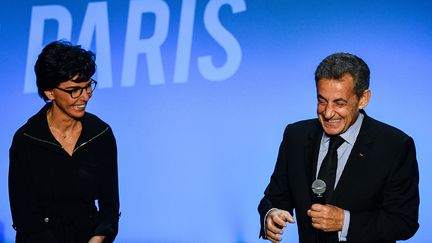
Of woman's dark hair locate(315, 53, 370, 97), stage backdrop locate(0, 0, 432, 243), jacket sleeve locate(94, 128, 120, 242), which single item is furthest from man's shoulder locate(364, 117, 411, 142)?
stage backdrop locate(0, 0, 432, 243)

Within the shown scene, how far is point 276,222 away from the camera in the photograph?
2.19m

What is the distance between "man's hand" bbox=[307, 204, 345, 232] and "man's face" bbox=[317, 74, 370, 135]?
0.28 m

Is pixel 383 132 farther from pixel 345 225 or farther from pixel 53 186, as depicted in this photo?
pixel 53 186

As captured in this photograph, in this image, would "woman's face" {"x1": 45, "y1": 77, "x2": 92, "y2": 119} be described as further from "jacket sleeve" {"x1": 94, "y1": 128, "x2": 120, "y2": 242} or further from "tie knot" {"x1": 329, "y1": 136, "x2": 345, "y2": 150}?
"tie knot" {"x1": 329, "y1": 136, "x2": 345, "y2": 150}

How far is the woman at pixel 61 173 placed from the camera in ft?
8.59

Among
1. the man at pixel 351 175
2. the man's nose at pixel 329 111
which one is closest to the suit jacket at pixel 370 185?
the man at pixel 351 175

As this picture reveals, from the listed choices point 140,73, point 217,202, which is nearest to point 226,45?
point 140,73

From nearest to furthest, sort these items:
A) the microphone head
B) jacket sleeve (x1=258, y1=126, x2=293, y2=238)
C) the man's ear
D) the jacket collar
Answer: the microphone head, the man's ear, jacket sleeve (x1=258, y1=126, x2=293, y2=238), the jacket collar

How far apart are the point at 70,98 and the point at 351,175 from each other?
3.58 feet

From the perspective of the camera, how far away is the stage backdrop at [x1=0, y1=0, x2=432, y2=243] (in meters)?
4.12

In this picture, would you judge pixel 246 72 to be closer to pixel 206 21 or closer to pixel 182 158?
pixel 206 21

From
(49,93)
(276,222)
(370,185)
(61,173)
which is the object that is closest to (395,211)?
(370,185)

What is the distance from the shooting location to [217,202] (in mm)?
4332

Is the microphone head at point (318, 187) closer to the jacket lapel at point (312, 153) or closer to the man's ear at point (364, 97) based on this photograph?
the jacket lapel at point (312, 153)
